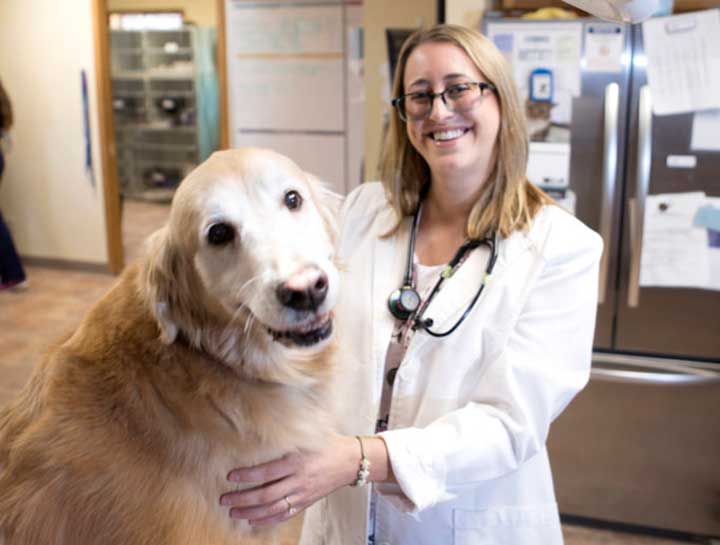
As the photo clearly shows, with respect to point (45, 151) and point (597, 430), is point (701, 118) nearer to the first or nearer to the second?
point (597, 430)

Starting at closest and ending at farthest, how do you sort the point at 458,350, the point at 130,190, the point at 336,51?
the point at 458,350 → the point at 336,51 → the point at 130,190

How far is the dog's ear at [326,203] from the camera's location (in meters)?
1.17

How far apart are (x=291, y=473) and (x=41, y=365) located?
402mm

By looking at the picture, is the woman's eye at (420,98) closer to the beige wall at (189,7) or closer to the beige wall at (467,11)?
the beige wall at (467,11)

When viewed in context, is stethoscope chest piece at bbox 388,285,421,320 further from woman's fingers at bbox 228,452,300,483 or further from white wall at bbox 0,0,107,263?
white wall at bbox 0,0,107,263

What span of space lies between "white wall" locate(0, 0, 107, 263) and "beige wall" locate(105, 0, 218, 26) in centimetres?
384

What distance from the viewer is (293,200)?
3.53ft

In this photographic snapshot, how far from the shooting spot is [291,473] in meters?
1.07

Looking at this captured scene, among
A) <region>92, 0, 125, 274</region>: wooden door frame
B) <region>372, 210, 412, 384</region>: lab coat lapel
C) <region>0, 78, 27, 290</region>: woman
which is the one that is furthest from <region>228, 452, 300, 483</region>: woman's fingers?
<region>92, 0, 125, 274</region>: wooden door frame

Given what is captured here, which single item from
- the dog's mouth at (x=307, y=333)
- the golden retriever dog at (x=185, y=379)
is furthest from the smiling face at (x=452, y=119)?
the dog's mouth at (x=307, y=333)

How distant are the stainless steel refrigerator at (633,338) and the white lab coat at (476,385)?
1.15 m

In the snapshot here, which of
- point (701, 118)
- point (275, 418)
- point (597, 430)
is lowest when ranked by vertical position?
point (597, 430)

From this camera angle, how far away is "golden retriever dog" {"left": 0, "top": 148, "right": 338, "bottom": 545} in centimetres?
94

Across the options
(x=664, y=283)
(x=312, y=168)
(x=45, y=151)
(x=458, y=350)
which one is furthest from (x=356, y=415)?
(x=45, y=151)
